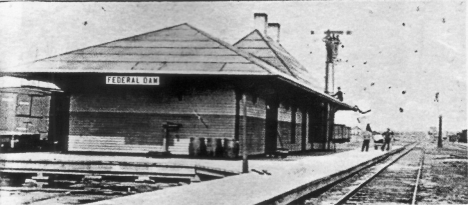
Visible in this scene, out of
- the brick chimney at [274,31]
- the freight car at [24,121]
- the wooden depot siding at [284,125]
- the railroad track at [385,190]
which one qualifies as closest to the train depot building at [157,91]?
the freight car at [24,121]

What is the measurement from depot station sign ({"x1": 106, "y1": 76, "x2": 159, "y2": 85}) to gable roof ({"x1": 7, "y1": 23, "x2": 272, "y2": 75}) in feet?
0.69

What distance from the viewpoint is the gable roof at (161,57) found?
16141mm

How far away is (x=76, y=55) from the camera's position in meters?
17.7

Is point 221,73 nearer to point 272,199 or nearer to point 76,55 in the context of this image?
point 76,55

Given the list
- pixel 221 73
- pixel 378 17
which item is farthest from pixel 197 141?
pixel 378 17

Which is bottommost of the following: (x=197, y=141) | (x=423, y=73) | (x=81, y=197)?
(x=81, y=197)

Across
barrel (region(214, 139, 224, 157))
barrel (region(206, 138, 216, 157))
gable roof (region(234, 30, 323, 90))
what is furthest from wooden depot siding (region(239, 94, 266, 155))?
gable roof (region(234, 30, 323, 90))

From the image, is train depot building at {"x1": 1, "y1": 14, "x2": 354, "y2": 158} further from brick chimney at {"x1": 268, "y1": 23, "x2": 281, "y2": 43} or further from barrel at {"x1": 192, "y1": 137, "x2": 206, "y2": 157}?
brick chimney at {"x1": 268, "y1": 23, "x2": 281, "y2": 43}

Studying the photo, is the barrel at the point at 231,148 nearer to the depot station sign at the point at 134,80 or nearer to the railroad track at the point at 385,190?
the depot station sign at the point at 134,80

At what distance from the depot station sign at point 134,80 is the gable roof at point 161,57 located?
211mm

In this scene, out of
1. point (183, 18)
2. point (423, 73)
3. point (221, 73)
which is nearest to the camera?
point (183, 18)

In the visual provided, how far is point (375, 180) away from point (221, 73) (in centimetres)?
491

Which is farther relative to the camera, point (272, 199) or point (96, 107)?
point (96, 107)

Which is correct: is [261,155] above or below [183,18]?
below
